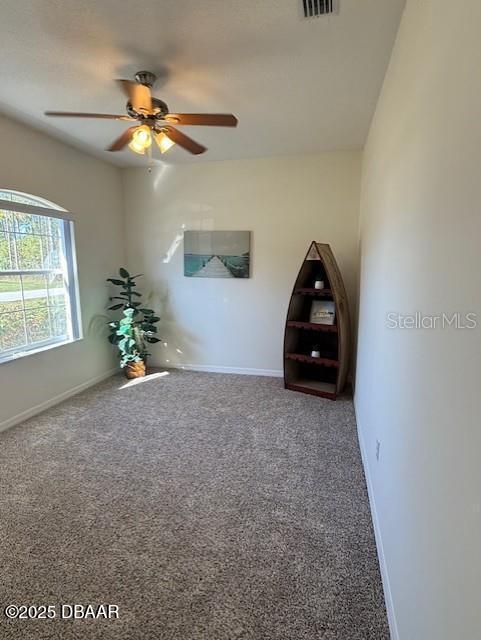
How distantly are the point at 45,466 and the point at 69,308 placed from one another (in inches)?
72.8

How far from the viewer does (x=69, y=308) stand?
378 centimetres

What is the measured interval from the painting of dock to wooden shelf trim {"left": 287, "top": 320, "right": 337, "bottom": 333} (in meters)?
0.91

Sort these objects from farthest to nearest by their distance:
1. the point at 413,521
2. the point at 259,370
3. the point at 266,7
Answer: the point at 259,370 < the point at 266,7 < the point at 413,521

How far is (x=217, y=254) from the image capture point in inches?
170

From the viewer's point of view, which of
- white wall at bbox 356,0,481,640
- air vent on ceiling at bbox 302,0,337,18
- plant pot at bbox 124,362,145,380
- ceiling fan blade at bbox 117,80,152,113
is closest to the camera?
white wall at bbox 356,0,481,640

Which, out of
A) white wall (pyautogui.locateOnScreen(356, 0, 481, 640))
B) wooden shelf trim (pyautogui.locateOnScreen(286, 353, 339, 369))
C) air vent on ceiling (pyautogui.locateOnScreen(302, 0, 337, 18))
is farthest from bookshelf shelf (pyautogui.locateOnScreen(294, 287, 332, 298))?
air vent on ceiling (pyautogui.locateOnScreen(302, 0, 337, 18))

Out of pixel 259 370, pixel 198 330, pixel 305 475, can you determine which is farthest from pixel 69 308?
pixel 305 475

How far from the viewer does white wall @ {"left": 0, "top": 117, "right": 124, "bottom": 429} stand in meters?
2.98

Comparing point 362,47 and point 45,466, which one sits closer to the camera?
point 362,47

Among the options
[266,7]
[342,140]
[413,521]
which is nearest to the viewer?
[413,521]

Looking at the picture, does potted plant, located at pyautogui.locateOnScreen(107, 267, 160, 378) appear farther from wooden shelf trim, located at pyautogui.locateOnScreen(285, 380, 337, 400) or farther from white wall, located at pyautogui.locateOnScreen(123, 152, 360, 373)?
wooden shelf trim, located at pyautogui.locateOnScreen(285, 380, 337, 400)

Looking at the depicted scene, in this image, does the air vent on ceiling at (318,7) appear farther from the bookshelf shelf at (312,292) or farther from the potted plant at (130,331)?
the potted plant at (130,331)

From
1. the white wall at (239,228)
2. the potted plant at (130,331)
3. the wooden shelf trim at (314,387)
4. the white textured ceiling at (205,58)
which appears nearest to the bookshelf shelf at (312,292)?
the white wall at (239,228)

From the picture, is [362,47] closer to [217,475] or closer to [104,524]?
[217,475]
